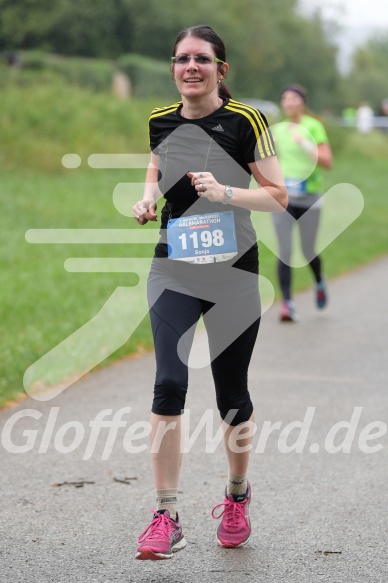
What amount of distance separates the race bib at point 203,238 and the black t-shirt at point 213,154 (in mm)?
40

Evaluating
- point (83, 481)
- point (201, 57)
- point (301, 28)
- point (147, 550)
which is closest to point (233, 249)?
point (201, 57)

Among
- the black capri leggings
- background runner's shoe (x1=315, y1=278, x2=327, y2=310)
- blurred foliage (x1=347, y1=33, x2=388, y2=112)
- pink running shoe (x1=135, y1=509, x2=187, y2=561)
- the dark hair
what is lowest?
pink running shoe (x1=135, y1=509, x2=187, y2=561)

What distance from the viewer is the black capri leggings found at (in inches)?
181

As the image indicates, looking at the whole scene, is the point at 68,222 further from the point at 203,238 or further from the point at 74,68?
the point at 74,68

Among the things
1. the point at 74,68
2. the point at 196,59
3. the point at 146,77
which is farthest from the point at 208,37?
the point at 146,77

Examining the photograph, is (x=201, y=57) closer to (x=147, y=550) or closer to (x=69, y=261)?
(x=147, y=550)

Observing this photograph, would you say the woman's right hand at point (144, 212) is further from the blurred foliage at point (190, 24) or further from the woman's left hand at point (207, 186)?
the blurred foliage at point (190, 24)

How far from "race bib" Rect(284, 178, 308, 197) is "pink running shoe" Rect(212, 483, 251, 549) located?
6459mm

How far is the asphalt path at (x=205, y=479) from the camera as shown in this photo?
14.6 feet

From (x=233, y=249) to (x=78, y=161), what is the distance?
69.6 feet

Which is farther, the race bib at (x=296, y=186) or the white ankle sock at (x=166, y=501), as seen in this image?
the race bib at (x=296, y=186)

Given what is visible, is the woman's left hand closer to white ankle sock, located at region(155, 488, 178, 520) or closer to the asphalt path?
white ankle sock, located at region(155, 488, 178, 520)

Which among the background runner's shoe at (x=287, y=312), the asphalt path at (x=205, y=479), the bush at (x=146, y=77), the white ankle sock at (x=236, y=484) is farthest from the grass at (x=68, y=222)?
the bush at (x=146, y=77)

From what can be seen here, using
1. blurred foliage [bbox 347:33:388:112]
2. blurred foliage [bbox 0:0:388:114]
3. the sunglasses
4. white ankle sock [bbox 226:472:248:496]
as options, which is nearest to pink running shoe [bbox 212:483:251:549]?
white ankle sock [bbox 226:472:248:496]
